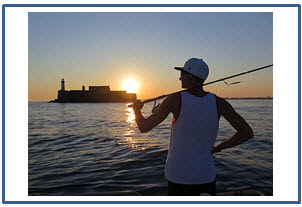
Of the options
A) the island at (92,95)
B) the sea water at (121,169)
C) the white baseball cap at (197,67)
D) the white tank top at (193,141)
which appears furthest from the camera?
the island at (92,95)

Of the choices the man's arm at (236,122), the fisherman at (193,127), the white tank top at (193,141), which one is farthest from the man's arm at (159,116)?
the man's arm at (236,122)

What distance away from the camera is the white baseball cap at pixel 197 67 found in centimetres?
225

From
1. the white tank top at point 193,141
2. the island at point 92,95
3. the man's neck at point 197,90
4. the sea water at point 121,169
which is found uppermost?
the island at point 92,95

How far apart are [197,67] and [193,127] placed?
65cm

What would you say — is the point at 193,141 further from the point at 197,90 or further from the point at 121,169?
the point at 121,169

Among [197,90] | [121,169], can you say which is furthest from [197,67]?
[121,169]

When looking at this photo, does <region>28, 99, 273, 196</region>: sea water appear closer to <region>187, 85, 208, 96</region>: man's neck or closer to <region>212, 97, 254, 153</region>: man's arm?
<region>212, 97, 254, 153</region>: man's arm

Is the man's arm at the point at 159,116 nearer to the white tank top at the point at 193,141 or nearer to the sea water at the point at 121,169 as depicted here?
the white tank top at the point at 193,141

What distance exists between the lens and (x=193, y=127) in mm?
2113

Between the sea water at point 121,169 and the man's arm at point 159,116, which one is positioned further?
the sea water at point 121,169

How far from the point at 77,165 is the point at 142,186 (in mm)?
3635
